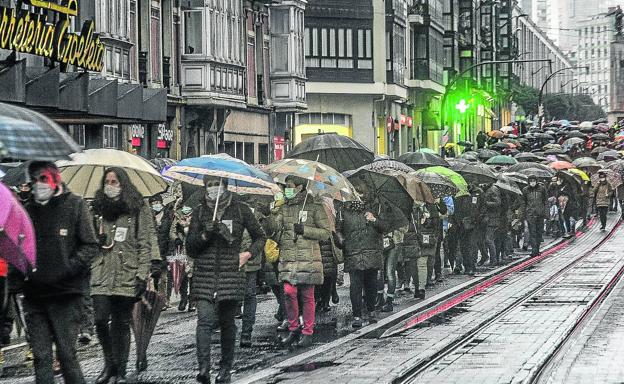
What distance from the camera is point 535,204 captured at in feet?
116

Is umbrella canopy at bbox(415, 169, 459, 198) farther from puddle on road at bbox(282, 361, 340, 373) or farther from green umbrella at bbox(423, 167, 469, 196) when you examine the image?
puddle on road at bbox(282, 361, 340, 373)

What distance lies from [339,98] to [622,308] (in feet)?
149

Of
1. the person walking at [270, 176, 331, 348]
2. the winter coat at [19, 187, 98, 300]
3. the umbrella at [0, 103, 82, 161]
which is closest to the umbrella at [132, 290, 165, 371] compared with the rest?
the person walking at [270, 176, 331, 348]

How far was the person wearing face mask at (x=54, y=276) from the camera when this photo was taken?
37.2ft

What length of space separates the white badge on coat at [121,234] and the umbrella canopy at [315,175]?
406 centimetres

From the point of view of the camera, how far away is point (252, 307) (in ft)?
56.4

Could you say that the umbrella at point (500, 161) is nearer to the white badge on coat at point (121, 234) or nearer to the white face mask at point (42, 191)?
the white badge on coat at point (121, 234)

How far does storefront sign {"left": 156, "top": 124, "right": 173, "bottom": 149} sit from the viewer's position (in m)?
39.3

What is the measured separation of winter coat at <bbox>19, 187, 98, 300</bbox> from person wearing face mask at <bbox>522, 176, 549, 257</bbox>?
2374 centimetres

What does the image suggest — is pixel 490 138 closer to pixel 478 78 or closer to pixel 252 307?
pixel 478 78

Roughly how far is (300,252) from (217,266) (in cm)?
321

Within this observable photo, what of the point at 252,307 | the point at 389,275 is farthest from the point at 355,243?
the point at 389,275

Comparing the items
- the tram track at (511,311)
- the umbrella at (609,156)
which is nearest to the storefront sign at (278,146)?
the umbrella at (609,156)

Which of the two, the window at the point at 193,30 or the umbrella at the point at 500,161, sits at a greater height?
the window at the point at 193,30
